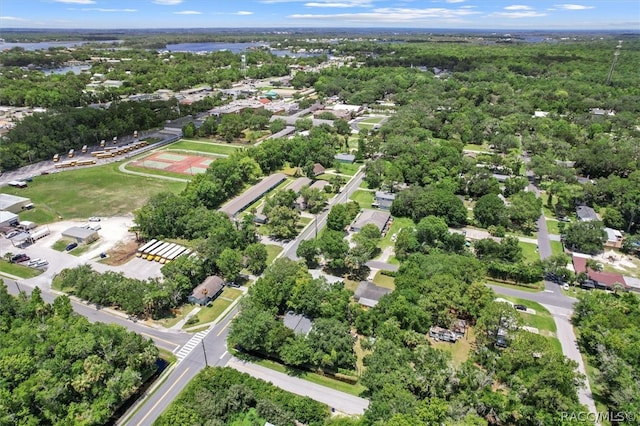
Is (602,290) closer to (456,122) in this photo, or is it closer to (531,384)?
(531,384)

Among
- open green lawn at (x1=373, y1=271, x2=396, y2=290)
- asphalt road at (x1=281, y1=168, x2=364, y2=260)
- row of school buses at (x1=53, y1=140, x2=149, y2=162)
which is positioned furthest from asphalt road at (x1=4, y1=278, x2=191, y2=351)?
row of school buses at (x1=53, y1=140, x2=149, y2=162)

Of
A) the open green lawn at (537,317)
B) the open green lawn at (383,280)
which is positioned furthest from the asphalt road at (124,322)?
the open green lawn at (537,317)

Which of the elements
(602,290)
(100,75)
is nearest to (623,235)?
(602,290)

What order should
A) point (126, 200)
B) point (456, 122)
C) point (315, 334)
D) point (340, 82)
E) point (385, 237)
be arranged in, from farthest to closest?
point (340, 82), point (456, 122), point (126, 200), point (385, 237), point (315, 334)

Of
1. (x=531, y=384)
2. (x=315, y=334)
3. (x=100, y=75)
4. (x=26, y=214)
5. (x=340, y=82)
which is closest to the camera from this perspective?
(x=531, y=384)

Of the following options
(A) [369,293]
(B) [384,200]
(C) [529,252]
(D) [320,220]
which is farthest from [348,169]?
(A) [369,293]

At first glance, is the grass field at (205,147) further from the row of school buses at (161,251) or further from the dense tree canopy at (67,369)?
the dense tree canopy at (67,369)
